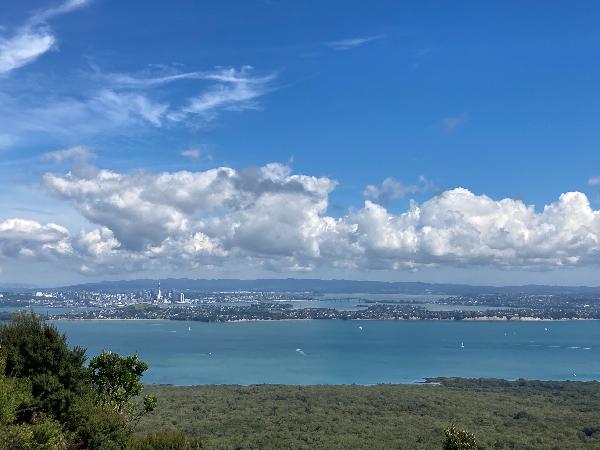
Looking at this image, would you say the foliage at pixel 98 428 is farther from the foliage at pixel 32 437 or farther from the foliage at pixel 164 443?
the foliage at pixel 32 437

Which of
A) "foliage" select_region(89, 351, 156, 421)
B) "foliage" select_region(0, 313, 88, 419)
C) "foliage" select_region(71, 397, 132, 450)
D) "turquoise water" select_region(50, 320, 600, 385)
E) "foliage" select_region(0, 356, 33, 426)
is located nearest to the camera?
"foliage" select_region(0, 356, 33, 426)

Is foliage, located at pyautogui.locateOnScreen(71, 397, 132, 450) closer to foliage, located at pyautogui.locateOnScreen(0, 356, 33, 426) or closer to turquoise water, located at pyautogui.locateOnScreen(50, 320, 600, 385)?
foliage, located at pyautogui.locateOnScreen(0, 356, 33, 426)

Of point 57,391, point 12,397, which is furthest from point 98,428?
point 12,397

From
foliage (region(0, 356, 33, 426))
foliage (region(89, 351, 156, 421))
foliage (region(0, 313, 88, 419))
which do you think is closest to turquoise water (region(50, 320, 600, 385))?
foliage (region(89, 351, 156, 421))

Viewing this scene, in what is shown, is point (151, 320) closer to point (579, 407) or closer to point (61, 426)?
point (579, 407)

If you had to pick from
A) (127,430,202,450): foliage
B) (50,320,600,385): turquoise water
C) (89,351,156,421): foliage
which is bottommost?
(50,320,600,385): turquoise water

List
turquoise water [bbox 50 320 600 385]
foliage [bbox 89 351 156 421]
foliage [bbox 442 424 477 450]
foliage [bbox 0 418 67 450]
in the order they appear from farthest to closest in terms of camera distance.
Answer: turquoise water [bbox 50 320 600 385]
foliage [bbox 89 351 156 421]
foliage [bbox 442 424 477 450]
foliage [bbox 0 418 67 450]

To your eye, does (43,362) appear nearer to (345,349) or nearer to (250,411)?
(250,411)

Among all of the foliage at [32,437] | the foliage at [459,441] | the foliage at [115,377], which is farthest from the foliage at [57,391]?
the foliage at [459,441]
